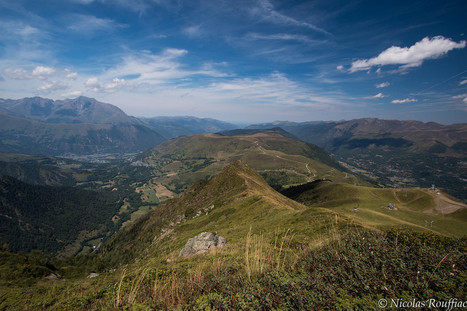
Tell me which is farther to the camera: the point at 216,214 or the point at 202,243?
the point at 216,214

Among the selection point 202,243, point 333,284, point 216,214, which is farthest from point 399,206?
point 333,284

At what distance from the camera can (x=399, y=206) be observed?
8069 centimetres

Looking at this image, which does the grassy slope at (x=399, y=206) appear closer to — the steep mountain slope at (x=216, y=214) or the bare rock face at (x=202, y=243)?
the steep mountain slope at (x=216, y=214)

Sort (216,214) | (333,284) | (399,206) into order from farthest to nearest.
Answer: (399,206) < (216,214) < (333,284)

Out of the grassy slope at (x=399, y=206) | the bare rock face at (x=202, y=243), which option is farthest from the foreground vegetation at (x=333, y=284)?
the grassy slope at (x=399, y=206)

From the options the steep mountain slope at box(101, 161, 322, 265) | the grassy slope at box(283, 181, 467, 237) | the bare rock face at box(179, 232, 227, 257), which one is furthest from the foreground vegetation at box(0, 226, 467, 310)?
the grassy slope at box(283, 181, 467, 237)

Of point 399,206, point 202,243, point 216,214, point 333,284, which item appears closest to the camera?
point 333,284

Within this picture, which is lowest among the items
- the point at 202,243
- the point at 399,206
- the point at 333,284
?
the point at 399,206

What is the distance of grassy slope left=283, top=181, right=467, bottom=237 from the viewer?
174 feet

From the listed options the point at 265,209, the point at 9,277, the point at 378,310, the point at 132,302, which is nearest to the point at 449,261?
the point at 378,310

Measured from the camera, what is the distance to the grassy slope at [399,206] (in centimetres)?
5300

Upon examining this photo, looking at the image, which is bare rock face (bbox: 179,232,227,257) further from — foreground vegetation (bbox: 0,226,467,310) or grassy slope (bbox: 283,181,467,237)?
grassy slope (bbox: 283,181,467,237)

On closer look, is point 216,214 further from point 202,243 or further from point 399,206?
point 399,206

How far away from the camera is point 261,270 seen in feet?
27.0
